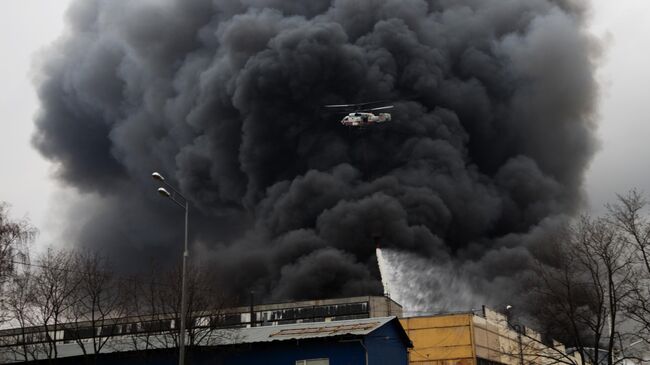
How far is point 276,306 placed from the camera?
53.5 m

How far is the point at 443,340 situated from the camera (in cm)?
4331

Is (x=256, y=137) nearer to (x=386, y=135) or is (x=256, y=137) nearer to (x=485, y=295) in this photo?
(x=386, y=135)

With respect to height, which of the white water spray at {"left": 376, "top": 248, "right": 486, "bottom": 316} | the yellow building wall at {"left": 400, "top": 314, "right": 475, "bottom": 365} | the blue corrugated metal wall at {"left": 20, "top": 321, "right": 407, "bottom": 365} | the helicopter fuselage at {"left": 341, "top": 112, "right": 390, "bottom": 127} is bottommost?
the blue corrugated metal wall at {"left": 20, "top": 321, "right": 407, "bottom": 365}

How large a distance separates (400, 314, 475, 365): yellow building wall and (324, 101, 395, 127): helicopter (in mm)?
22804

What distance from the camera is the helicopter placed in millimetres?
61844

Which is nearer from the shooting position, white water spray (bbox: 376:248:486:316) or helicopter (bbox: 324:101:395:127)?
white water spray (bbox: 376:248:486:316)

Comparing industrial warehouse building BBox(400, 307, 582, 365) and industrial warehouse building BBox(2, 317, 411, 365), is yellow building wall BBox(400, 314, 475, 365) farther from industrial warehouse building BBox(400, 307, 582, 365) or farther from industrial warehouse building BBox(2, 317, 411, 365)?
industrial warehouse building BBox(2, 317, 411, 365)

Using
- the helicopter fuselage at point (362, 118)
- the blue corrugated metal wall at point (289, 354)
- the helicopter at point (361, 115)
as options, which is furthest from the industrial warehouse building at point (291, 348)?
the helicopter at point (361, 115)

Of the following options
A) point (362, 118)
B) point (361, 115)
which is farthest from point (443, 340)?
point (361, 115)

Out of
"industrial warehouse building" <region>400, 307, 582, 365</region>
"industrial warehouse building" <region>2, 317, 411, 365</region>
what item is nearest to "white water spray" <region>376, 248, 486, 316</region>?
"industrial warehouse building" <region>400, 307, 582, 365</region>

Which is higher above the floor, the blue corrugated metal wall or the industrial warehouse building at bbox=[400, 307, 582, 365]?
the industrial warehouse building at bbox=[400, 307, 582, 365]

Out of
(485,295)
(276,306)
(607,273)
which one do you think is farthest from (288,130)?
(607,273)

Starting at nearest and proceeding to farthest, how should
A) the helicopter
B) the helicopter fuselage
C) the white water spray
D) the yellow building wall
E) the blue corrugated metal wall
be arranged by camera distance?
the blue corrugated metal wall < the yellow building wall < the white water spray < the helicopter fuselage < the helicopter

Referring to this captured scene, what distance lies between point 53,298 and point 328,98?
39100 mm
